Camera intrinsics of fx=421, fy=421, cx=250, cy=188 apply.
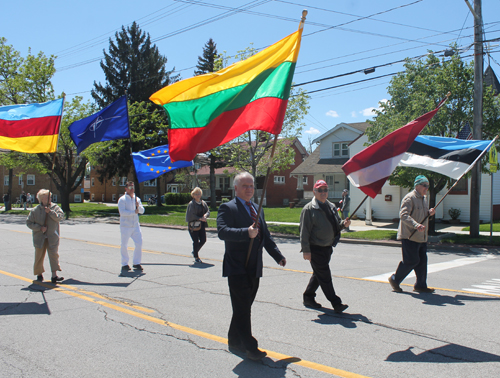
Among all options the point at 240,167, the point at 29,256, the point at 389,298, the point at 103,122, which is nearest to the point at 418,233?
the point at 389,298

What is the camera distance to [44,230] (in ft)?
25.2

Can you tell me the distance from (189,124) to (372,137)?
13.5 m

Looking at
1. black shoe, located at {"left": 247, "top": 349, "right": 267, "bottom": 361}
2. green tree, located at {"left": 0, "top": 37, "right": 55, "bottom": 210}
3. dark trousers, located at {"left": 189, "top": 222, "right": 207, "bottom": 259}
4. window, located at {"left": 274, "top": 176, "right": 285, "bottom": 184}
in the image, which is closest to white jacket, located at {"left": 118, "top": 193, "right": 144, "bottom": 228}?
dark trousers, located at {"left": 189, "top": 222, "right": 207, "bottom": 259}

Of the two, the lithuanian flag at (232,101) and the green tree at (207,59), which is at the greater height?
the green tree at (207,59)

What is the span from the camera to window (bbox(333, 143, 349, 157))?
34281 mm

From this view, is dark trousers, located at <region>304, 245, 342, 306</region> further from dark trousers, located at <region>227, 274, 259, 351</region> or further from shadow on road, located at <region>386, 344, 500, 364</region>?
dark trousers, located at <region>227, 274, 259, 351</region>

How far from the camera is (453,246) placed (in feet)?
45.8

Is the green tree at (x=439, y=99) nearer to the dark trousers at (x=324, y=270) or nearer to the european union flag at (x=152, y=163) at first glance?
the european union flag at (x=152, y=163)

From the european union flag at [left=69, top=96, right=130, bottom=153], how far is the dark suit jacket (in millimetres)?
6047

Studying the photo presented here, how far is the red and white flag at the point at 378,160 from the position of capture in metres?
6.08

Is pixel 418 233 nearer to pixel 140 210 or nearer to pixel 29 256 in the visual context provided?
pixel 140 210

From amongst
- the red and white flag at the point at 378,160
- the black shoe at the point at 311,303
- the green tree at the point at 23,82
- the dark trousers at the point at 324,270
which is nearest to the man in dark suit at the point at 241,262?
the dark trousers at the point at 324,270

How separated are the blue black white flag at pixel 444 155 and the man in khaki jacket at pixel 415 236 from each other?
54cm

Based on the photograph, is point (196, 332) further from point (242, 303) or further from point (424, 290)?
point (424, 290)
